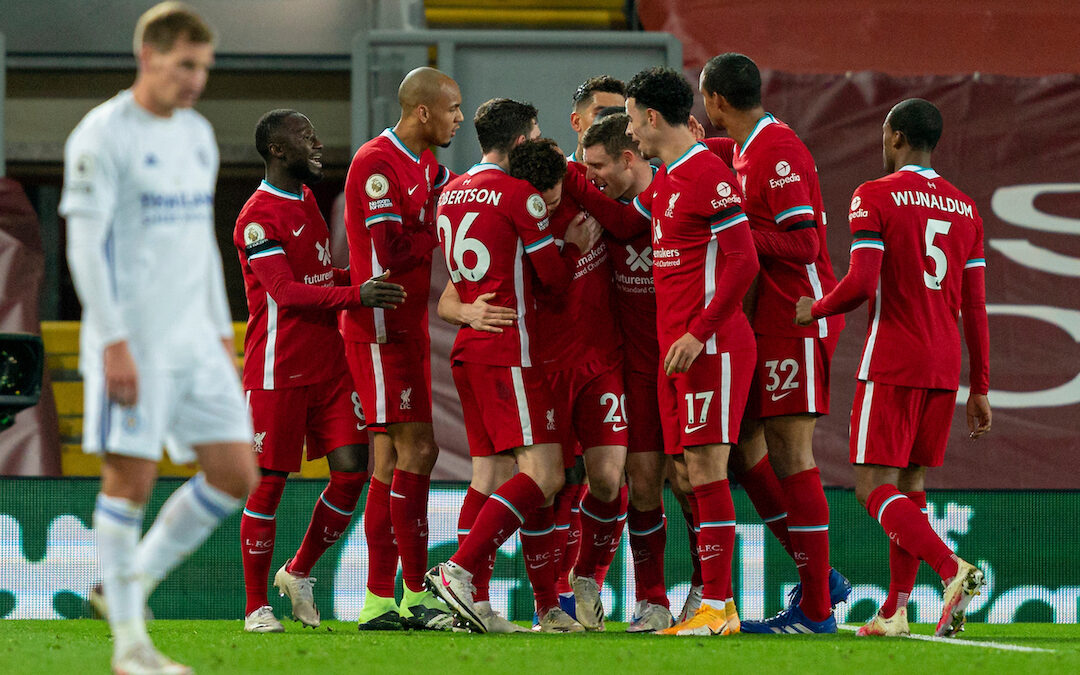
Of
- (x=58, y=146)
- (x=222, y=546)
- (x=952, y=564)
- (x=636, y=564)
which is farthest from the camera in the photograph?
(x=58, y=146)

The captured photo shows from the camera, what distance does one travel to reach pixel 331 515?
5.54 metres

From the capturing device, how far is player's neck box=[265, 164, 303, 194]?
18.1ft

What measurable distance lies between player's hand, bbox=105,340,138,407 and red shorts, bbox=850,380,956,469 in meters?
2.74

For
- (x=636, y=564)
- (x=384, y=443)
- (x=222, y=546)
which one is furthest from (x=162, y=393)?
(x=222, y=546)

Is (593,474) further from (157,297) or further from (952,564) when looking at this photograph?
Answer: (157,297)

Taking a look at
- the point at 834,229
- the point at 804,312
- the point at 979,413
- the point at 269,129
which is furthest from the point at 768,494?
the point at 834,229

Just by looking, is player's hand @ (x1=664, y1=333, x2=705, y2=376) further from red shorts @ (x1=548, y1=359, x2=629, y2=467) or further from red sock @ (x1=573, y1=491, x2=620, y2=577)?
red sock @ (x1=573, y1=491, x2=620, y2=577)

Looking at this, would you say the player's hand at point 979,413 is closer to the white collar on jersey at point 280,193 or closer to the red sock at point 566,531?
the red sock at point 566,531

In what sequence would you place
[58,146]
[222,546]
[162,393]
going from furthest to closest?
[58,146], [222,546], [162,393]

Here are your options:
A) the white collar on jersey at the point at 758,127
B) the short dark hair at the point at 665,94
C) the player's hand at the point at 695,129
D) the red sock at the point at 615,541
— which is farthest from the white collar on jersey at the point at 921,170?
the red sock at the point at 615,541

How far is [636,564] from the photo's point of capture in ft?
17.9

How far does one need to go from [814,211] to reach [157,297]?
2.69 m

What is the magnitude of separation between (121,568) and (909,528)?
2781 millimetres

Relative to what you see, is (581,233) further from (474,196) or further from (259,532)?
(259,532)
